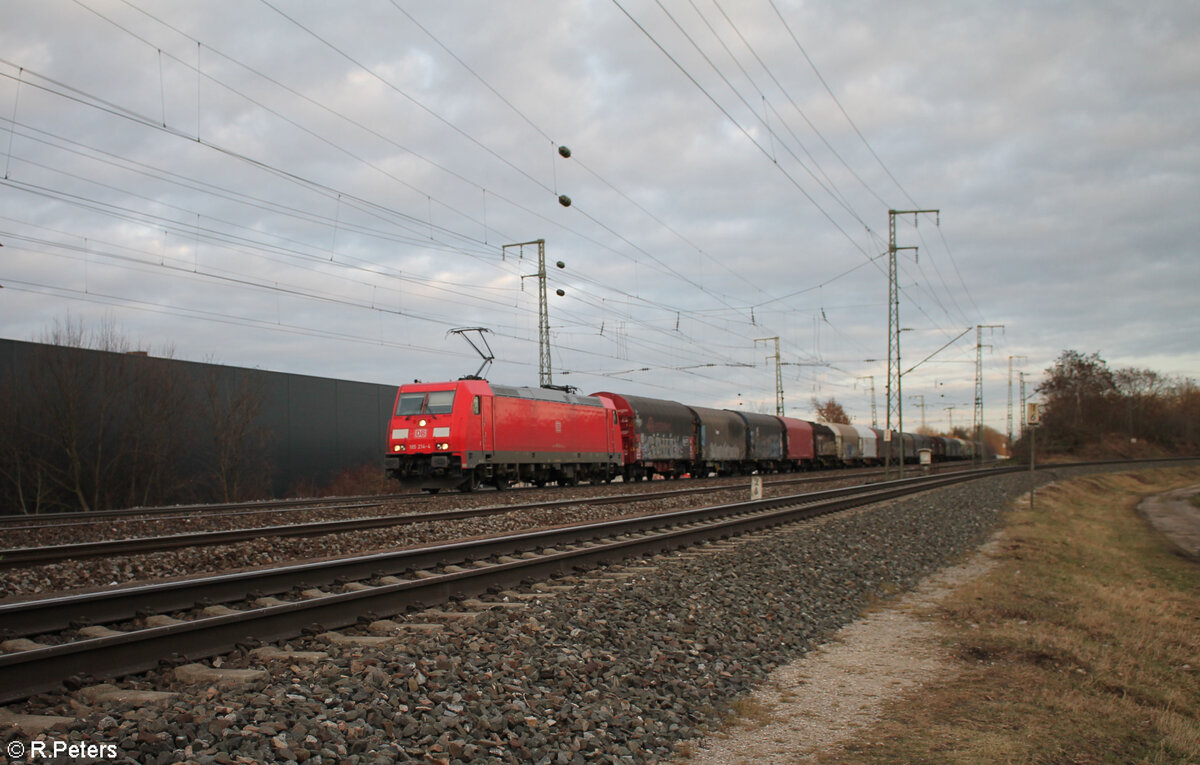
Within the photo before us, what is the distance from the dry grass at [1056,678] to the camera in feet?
16.7

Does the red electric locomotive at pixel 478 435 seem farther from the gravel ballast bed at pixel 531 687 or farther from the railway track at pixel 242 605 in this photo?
the gravel ballast bed at pixel 531 687

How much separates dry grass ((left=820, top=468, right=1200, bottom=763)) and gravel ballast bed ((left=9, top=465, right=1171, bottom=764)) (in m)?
1.32

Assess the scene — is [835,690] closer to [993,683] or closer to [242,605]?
[993,683]

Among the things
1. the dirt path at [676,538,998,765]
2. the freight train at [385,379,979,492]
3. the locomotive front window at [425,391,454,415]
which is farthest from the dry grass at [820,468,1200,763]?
the locomotive front window at [425,391,454,415]

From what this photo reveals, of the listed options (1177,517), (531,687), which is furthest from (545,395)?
(1177,517)

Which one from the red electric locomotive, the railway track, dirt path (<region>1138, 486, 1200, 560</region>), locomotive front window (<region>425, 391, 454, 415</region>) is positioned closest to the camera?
the railway track

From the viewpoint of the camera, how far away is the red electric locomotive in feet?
72.5

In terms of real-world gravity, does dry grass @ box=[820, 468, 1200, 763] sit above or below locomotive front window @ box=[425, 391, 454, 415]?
below

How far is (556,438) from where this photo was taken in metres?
26.5

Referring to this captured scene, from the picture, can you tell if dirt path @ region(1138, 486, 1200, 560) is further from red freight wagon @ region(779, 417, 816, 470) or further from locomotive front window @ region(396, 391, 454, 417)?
locomotive front window @ region(396, 391, 454, 417)

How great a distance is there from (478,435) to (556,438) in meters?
4.53

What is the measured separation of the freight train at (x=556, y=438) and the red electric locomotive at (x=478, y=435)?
0.03 meters

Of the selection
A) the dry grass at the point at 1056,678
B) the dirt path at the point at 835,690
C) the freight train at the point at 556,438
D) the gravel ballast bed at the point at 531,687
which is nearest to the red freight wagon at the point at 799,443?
the freight train at the point at 556,438

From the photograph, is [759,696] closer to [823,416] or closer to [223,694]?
[223,694]
